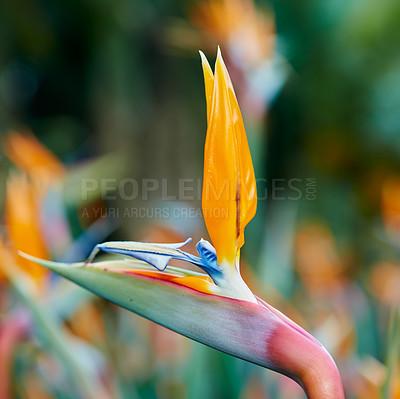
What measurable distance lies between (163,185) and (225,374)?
1128 millimetres

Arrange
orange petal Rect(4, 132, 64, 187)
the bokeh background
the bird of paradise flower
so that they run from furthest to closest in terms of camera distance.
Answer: orange petal Rect(4, 132, 64, 187) → the bokeh background → the bird of paradise flower

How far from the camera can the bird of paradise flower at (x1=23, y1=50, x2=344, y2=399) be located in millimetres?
298

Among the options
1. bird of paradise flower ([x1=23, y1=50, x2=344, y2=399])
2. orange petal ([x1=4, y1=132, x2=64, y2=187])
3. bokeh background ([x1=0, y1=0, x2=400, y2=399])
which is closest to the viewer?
bird of paradise flower ([x1=23, y1=50, x2=344, y2=399])

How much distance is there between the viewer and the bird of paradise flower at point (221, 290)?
30cm

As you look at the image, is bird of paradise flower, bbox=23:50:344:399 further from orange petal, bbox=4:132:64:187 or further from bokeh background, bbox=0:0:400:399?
orange petal, bbox=4:132:64:187

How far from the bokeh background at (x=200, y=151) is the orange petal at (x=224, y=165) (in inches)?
15.7

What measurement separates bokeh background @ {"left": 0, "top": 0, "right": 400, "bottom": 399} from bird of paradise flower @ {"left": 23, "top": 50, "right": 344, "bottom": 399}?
368mm

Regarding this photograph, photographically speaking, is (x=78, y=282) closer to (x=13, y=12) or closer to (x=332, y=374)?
(x=332, y=374)

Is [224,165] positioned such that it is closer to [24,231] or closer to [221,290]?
[221,290]

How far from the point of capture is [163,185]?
5.78 feet

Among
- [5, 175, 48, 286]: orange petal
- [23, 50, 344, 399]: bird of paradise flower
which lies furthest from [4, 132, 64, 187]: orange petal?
[23, 50, 344, 399]: bird of paradise flower

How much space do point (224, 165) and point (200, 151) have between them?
1512 mm

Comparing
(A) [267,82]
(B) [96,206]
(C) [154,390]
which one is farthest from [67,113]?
(C) [154,390]

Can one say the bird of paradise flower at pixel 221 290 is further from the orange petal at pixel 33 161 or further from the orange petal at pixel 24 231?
the orange petal at pixel 33 161
